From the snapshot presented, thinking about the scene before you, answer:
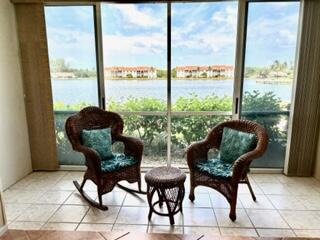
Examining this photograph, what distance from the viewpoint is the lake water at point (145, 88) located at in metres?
3.30

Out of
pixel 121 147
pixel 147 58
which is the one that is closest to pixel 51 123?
pixel 121 147

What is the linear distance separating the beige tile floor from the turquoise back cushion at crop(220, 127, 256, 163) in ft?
1.69

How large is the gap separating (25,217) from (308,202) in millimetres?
2941

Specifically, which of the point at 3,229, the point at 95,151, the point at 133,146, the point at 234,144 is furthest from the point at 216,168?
the point at 3,229

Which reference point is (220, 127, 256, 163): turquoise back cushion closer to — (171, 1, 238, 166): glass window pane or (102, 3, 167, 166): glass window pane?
(171, 1, 238, 166): glass window pane

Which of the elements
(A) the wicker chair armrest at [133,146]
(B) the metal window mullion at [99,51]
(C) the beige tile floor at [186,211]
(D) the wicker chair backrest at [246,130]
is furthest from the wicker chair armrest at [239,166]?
(B) the metal window mullion at [99,51]

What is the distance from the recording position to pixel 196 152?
269 cm

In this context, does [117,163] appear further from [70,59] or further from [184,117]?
[70,59]

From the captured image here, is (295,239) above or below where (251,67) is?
below

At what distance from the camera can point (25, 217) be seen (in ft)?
7.95

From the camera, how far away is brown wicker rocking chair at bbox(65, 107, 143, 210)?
2.55 meters

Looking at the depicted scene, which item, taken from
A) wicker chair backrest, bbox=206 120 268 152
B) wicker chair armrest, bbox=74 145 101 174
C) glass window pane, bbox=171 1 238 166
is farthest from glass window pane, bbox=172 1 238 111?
wicker chair armrest, bbox=74 145 101 174

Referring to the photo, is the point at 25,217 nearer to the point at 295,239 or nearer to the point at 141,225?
the point at 141,225

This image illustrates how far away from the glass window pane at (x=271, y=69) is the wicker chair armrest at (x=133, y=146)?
153 centimetres
